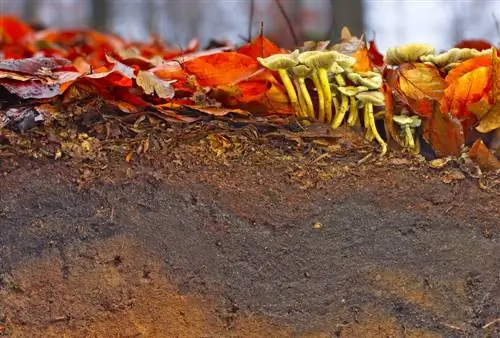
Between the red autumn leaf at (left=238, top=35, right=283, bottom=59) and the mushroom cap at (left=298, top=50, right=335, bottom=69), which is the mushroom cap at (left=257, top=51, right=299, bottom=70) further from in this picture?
the red autumn leaf at (left=238, top=35, right=283, bottom=59)

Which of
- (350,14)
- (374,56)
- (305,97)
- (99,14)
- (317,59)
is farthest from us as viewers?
(99,14)

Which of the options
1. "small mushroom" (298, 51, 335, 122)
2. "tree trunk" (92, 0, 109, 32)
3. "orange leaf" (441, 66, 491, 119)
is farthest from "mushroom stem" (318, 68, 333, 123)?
"tree trunk" (92, 0, 109, 32)

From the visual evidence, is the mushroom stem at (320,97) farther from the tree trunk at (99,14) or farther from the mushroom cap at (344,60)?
the tree trunk at (99,14)

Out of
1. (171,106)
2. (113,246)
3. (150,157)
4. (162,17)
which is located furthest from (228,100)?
(162,17)

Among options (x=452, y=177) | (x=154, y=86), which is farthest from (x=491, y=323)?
(x=154, y=86)

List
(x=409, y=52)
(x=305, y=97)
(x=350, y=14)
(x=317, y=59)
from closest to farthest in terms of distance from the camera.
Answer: (x=317, y=59), (x=305, y=97), (x=409, y=52), (x=350, y=14)

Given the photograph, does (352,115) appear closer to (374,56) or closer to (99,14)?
(374,56)
